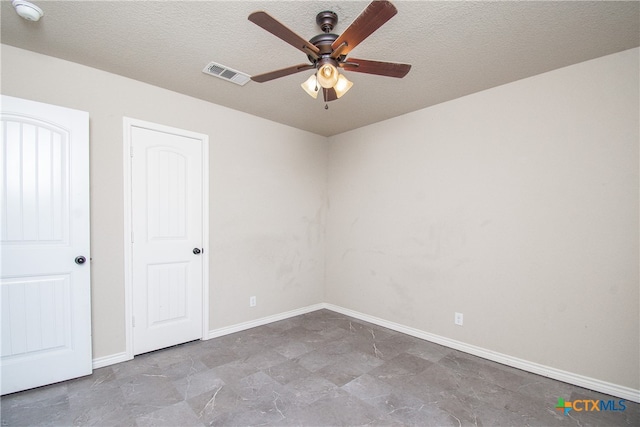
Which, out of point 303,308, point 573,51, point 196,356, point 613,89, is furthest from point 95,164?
point 613,89

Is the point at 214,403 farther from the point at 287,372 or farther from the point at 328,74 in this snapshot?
the point at 328,74

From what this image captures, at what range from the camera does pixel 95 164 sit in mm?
2574

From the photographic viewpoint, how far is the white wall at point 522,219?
7.30ft

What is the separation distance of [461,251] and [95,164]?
347cm

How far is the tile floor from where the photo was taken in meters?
1.97

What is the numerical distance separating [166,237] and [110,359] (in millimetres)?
1138

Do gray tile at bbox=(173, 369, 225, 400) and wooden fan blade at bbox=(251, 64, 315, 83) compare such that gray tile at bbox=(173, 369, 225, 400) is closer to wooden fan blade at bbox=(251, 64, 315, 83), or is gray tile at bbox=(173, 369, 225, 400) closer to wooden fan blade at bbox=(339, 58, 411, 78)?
wooden fan blade at bbox=(251, 64, 315, 83)

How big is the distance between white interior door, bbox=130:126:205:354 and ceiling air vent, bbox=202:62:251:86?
0.78m

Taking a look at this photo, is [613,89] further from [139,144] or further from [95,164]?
[95,164]

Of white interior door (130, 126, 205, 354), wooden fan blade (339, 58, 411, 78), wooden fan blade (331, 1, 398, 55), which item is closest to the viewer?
wooden fan blade (331, 1, 398, 55)

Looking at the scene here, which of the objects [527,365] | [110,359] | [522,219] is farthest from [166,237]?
[527,365]

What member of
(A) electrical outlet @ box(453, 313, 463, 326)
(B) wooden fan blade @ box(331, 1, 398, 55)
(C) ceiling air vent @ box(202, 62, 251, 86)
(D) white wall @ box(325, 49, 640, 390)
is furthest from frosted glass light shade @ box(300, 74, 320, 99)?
(A) electrical outlet @ box(453, 313, 463, 326)

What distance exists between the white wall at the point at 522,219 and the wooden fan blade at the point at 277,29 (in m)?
2.06

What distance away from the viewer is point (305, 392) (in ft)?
→ 7.45
